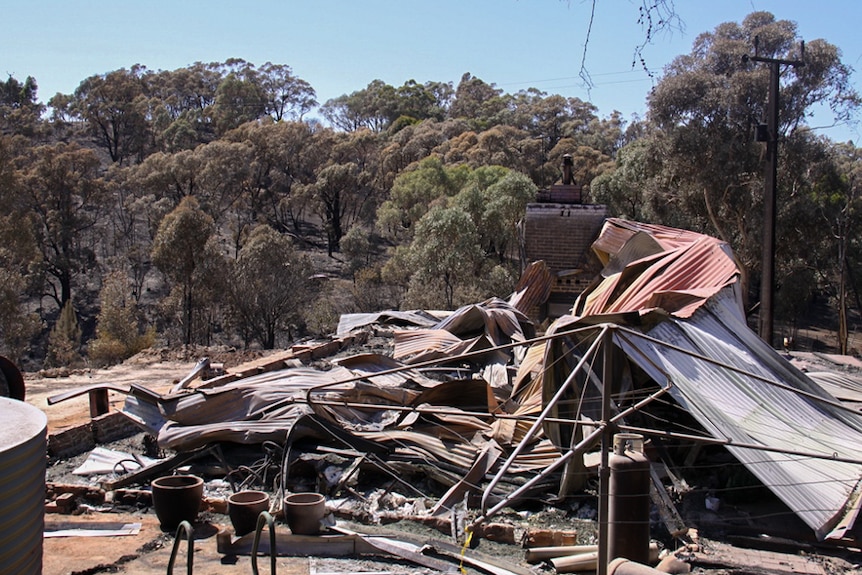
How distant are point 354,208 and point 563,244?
3264cm

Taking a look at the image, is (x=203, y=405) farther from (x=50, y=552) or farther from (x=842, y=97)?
(x=842, y=97)

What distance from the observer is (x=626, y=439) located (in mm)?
4527

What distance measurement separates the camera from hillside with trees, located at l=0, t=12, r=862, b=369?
2380 centimetres

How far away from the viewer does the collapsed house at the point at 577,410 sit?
19.6 ft

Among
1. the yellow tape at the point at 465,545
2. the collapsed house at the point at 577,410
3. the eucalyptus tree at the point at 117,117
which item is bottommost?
the yellow tape at the point at 465,545

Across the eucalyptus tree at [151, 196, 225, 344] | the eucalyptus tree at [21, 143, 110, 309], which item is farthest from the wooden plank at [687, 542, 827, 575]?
the eucalyptus tree at [21, 143, 110, 309]

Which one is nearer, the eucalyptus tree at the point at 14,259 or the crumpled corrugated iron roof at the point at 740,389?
the crumpled corrugated iron roof at the point at 740,389

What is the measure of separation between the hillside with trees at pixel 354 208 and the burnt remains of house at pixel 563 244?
92.6 inches

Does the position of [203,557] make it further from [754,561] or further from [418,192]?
[418,192]

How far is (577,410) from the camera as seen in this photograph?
6375 mm

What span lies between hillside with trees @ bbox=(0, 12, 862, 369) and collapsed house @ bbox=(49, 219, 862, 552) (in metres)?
9.77

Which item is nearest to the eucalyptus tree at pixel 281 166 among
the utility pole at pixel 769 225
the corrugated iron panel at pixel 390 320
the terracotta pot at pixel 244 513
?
the corrugated iron panel at pixel 390 320

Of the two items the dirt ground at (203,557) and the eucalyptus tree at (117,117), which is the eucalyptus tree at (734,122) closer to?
the dirt ground at (203,557)

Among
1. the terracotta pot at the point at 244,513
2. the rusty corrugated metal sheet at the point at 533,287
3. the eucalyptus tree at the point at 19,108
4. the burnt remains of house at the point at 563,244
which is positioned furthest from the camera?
the eucalyptus tree at the point at 19,108
